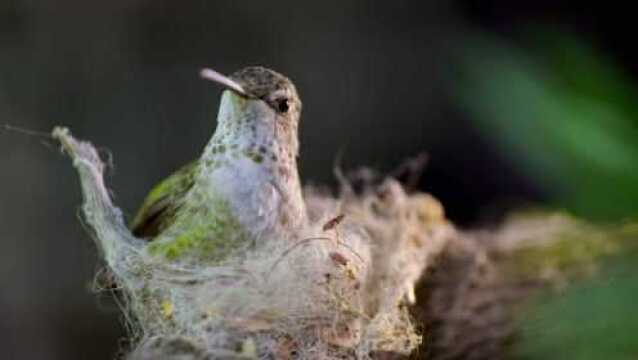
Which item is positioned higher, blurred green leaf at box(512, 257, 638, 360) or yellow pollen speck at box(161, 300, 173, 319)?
yellow pollen speck at box(161, 300, 173, 319)

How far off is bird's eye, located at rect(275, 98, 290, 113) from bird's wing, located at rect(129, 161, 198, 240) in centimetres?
19

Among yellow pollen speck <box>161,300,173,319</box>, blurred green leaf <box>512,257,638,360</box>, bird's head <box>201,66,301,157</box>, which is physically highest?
bird's head <box>201,66,301,157</box>

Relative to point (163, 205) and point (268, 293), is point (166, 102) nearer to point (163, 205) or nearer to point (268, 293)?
point (163, 205)

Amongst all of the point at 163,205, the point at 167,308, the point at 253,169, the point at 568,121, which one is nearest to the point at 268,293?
the point at 167,308

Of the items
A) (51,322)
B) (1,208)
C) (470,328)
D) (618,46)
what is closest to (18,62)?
(1,208)

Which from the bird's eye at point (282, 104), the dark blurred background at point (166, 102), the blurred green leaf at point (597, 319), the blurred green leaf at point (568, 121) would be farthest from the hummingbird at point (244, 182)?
the dark blurred background at point (166, 102)

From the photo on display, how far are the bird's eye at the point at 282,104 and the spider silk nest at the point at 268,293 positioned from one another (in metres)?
0.16

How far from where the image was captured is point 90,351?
3166mm

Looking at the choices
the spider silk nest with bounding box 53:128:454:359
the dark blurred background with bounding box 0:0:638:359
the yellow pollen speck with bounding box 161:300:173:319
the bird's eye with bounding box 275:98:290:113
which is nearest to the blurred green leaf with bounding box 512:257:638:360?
the spider silk nest with bounding box 53:128:454:359

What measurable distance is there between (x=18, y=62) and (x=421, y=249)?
6.60 feet

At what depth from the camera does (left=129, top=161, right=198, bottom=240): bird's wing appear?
1618 mm

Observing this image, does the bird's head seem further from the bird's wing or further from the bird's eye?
the bird's wing

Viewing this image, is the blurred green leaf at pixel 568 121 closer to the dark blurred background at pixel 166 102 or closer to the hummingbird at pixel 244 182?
the hummingbird at pixel 244 182

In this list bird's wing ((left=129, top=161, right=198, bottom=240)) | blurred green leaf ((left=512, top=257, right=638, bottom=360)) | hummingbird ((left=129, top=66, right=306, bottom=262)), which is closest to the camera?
blurred green leaf ((left=512, top=257, right=638, bottom=360))
